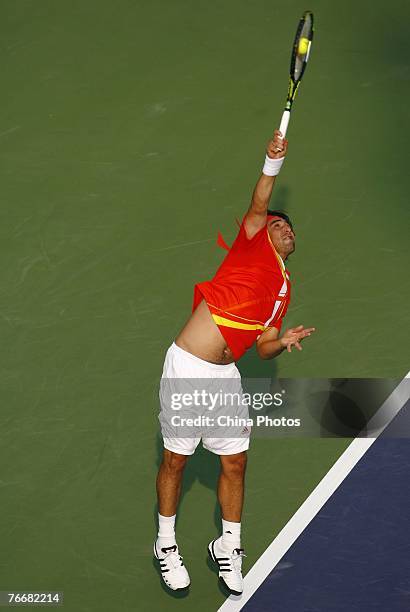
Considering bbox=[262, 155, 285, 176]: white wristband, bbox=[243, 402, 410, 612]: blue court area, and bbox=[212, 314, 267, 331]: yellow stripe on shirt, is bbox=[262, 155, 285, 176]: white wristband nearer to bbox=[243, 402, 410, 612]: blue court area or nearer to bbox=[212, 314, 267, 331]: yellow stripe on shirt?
bbox=[212, 314, 267, 331]: yellow stripe on shirt

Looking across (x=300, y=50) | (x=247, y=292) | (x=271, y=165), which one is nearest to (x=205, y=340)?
(x=247, y=292)

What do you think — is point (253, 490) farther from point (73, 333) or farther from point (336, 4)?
point (336, 4)

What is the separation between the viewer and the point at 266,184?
10539 millimetres

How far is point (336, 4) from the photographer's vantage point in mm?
14820

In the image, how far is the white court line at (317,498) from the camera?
36.4 feet

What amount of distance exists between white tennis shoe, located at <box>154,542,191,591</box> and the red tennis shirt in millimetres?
1837

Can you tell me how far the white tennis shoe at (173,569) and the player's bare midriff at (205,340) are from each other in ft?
5.76

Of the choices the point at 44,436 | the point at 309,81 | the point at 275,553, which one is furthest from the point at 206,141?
the point at 275,553

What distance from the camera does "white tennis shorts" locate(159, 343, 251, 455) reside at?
1069 centimetres

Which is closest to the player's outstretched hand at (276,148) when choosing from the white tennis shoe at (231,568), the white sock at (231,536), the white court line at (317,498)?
the white court line at (317,498)

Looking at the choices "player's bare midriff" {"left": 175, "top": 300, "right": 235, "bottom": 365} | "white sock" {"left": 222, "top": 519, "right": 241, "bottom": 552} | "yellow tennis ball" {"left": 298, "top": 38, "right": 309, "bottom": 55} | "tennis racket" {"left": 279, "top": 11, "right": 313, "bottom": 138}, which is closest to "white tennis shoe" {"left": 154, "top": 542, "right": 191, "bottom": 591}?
"white sock" {"left": 222, "top": 519, "right": 241, "bottom": 552}

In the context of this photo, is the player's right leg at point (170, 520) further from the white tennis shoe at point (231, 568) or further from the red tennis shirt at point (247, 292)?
the red tennis shirt at point (247, 292)

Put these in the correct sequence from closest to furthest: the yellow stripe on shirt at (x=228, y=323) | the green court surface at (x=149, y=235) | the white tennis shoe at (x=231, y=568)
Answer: the yellow stripe on shirt at (x=228, y=323)
the white tennis shoe at (x=231, y=568)
the green court surface at (x=149, y=235)

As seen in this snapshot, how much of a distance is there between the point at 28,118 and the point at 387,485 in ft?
18.7
